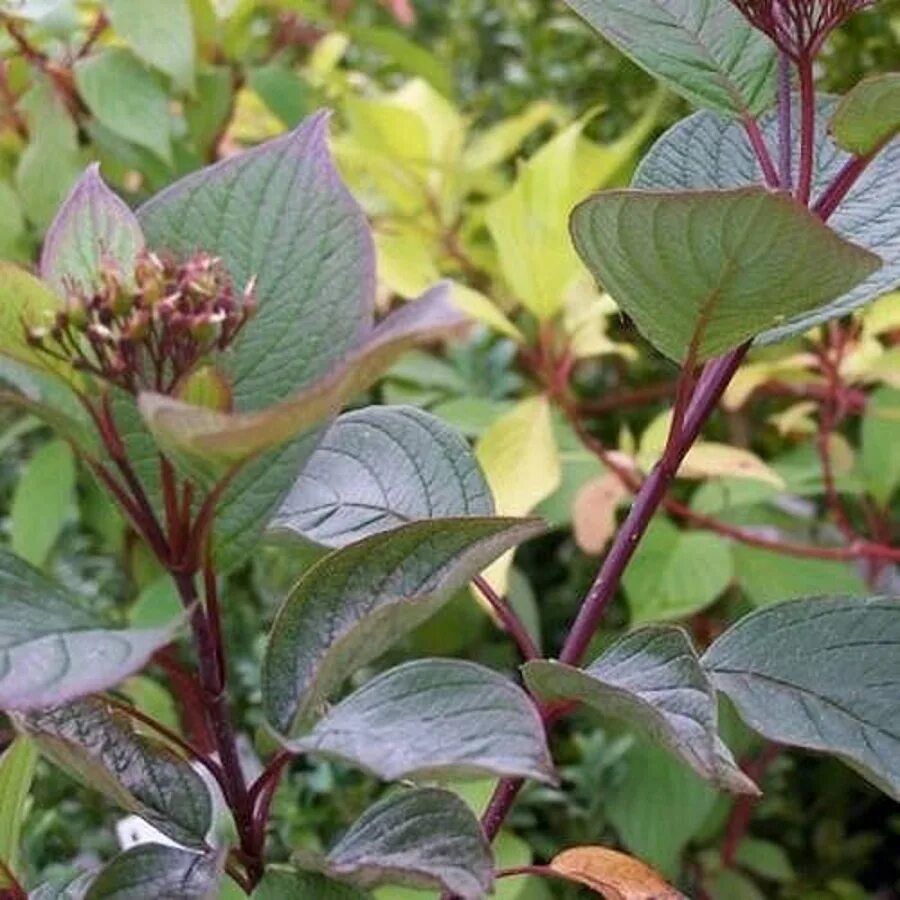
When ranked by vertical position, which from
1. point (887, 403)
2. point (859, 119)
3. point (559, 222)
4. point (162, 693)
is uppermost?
point (859, 119)

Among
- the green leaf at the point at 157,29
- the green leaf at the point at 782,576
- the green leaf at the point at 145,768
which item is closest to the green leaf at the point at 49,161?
the green leaf at the point at 157,29

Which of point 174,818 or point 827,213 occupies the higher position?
point 827,213

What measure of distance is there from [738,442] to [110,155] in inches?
22.4

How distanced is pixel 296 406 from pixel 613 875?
0.26m

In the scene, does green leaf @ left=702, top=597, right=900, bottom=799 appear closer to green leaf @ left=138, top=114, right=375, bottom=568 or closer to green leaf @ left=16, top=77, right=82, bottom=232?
green leaf @ left=138, top=114, right=375, bottom=568

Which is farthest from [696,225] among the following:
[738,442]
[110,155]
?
[738,442]

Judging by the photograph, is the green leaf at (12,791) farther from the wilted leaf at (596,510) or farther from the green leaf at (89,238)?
the wilted leaf at (596,510)

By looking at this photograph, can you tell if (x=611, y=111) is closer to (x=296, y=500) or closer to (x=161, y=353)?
(x=296, y=500)

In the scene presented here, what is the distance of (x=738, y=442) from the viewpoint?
1.39 m

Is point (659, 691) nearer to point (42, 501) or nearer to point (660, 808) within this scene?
point (660, 808)

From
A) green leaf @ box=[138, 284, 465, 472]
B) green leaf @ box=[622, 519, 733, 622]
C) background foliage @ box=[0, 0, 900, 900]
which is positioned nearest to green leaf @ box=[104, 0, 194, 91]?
background foliage @ box=[0, 0, 900, 900]

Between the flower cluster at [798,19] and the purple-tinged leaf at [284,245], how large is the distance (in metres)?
0.13

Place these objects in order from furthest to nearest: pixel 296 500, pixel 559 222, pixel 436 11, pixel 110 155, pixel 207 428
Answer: pixel 436 11
pixel 110 155
pixel 559 222
pixel 296 500
pixel 207 428

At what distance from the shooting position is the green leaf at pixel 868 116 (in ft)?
1.59
